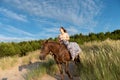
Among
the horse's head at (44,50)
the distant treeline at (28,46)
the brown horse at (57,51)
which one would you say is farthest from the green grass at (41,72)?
the distant treeline at (28,46)

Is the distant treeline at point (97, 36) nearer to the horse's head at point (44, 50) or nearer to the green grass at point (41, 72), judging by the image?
the green grass at point (41, 72)

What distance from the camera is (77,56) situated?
44.6 ft

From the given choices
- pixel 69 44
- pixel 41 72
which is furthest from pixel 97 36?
pixel 69 44

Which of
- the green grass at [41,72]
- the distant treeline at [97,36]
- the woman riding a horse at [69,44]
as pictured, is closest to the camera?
the woman riding a horse at [69,44]

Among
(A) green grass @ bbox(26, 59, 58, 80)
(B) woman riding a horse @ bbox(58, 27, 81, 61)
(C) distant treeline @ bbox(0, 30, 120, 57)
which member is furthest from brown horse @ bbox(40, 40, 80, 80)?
(C) distant treeline @ bbox(0, 30, 120, 57)

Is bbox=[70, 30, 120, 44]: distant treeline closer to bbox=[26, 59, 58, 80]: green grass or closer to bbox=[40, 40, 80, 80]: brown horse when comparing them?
bbox=[26, 59, 58, 80]: green grass

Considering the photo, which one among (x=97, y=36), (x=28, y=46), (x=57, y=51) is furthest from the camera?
(x=97, y=36)

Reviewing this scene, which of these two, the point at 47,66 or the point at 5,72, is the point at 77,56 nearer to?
the point at 47,66

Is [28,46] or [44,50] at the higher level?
[28,46]

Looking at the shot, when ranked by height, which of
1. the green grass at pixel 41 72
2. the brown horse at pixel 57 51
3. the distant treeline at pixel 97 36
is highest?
the distant treeline at pixel 97 36

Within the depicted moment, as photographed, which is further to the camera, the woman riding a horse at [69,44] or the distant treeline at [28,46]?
the distant treeline at [28,46]

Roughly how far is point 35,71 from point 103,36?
63.0ft

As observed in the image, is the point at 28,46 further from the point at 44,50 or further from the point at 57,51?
the point at 44,50

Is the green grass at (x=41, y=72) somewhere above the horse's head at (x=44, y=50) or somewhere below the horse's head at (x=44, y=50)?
below
